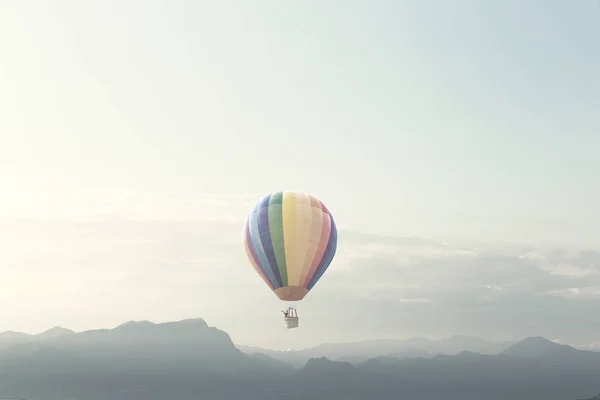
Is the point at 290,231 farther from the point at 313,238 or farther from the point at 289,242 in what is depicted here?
the point at 313,238

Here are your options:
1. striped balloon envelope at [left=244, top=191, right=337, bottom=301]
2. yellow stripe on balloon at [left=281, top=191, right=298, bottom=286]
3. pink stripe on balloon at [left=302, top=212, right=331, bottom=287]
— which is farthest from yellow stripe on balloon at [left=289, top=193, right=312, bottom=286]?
pink stripe on balloon at [left=302, top=212, right=331, bottom=287]

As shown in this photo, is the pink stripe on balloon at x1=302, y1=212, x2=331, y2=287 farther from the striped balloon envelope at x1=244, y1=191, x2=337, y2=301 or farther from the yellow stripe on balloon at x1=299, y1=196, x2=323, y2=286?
the yellow stripe on balloon at x1=299, y1=196, x2=323, y2=286

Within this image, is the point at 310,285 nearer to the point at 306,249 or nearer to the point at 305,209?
the point at 306,249

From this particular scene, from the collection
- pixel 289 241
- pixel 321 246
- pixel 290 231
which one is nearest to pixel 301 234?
pixel 290 231

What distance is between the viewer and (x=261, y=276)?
11512 centimetres

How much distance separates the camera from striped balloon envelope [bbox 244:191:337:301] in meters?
110

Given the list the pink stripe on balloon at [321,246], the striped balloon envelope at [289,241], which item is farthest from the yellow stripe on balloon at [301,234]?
the pink stripe on balloon at [321,246]

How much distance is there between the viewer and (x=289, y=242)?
4331 inches

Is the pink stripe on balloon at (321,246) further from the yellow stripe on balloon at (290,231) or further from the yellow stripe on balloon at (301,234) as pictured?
the yellow stripe on balloon at (290,231)

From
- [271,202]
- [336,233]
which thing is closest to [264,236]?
[271,202]

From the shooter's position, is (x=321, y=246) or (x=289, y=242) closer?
(x=289, y=242)

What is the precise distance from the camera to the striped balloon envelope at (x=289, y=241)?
110 meters

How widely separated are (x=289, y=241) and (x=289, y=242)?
0.69ft

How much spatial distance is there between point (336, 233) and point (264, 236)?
16.0 metres
